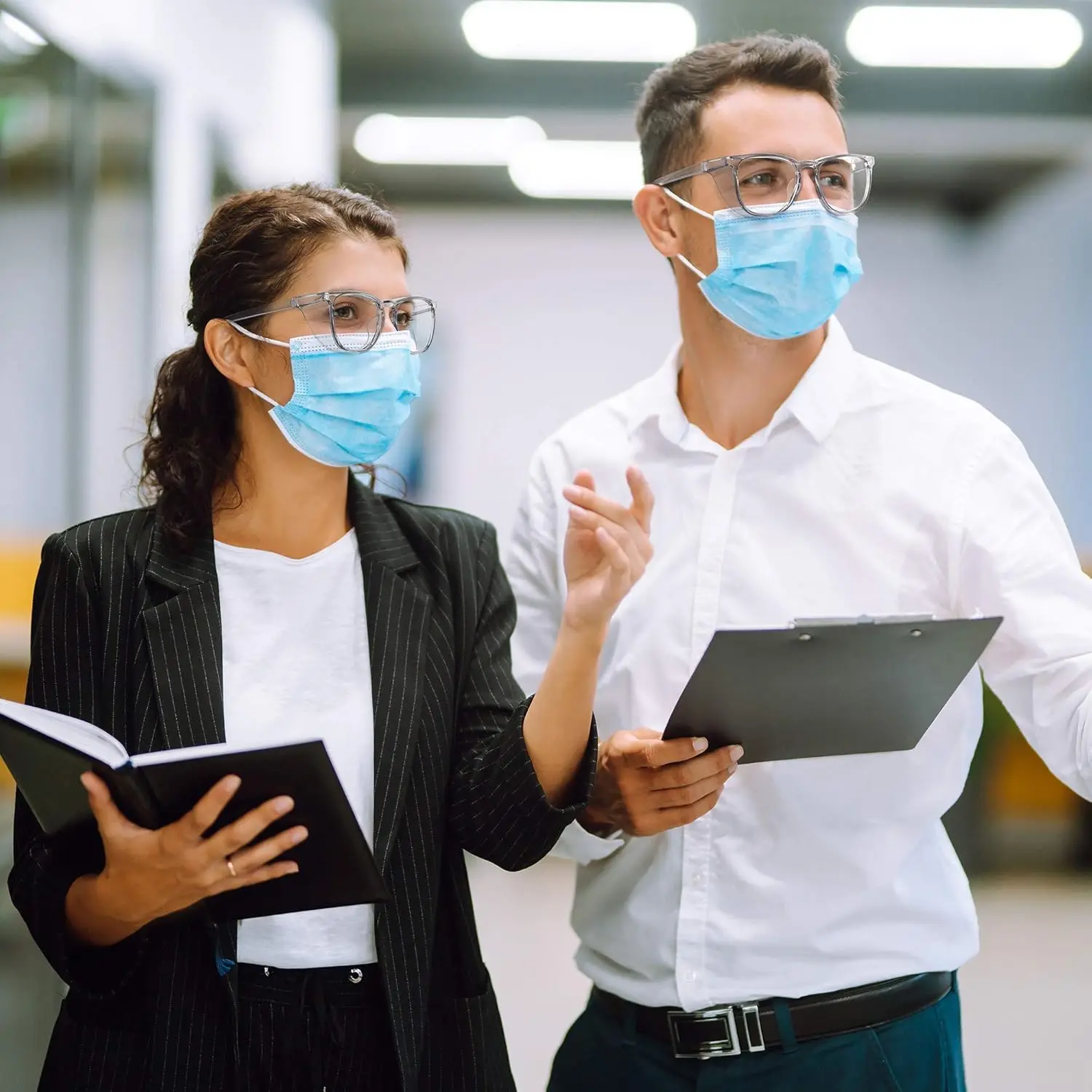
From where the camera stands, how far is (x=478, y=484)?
7.02 meters

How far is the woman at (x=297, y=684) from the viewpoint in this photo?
129 centimetres

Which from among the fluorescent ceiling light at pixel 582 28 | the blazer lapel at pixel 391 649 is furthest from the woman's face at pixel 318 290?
the fluorescent ceiling light at pixel 582 28

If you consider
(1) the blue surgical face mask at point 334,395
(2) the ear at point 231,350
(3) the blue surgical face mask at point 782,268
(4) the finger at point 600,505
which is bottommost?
(4) the finger at point 600,505

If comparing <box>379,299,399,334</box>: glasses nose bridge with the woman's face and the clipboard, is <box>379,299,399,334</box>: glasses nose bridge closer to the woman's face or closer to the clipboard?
the woman's face


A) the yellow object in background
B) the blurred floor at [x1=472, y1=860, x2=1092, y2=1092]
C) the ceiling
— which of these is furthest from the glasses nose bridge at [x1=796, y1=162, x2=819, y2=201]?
the ceiling

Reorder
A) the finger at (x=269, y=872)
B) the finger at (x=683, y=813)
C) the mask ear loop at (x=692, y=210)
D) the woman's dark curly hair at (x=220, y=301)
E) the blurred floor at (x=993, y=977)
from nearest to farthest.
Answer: the finger at (x=269, y=872)
the finger at (x=683, y=813)
the woman's dark curly hair at (x=220, y=301)
the mask ear loop at (x=692, y=210)
the blurred floor at (x=993, y=977)

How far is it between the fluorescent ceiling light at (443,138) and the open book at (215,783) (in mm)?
4944

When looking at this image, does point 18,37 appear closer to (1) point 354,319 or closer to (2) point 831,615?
(1) point 354,319

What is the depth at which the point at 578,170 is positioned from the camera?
6359mm

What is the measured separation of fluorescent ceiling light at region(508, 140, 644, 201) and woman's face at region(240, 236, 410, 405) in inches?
178

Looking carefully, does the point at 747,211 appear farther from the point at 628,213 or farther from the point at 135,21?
the point at 628,213

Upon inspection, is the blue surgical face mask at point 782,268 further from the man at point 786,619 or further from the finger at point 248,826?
the finger at point 248,826

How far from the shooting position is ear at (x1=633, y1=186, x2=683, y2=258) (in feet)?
5.59

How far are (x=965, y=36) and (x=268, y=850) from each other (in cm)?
455
